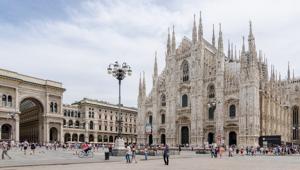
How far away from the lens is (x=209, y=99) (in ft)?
211

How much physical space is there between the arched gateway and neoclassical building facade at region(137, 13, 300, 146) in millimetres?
16926

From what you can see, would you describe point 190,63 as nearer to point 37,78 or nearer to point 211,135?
point 211,135

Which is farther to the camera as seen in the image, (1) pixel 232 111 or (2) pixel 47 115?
(2) pixel 47 115

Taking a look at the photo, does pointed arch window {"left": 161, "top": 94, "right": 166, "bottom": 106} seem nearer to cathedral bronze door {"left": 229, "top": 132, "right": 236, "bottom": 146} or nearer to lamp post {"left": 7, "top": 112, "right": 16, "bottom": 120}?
cathedral bronze door {"left": 229, "top": 132, "right": 236, "bottom": 146}

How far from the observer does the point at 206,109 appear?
212 feet

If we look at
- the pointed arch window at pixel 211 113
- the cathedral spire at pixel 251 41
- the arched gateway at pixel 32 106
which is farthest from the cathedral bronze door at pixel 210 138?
the arched gateway at pixel 32 106

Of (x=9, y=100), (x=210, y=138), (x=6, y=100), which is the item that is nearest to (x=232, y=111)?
(x=210, y=138)

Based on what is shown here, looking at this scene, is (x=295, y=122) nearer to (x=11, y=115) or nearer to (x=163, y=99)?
(x=163, y=99)

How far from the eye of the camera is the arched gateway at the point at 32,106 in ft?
201

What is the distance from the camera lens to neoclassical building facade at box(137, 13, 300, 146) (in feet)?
188

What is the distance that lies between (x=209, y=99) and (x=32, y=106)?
130 ft

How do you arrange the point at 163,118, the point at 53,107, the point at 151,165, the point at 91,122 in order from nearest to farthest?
the point at 151,165
the point at 53,107
the point at 163,118
the point at 91,122

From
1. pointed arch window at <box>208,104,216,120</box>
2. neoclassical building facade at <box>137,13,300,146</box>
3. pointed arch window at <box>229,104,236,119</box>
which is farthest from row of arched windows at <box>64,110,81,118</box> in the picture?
pointed arch window at <box>229,104,236,119</box>

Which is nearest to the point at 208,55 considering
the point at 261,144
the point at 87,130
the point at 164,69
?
the point at 164,69
